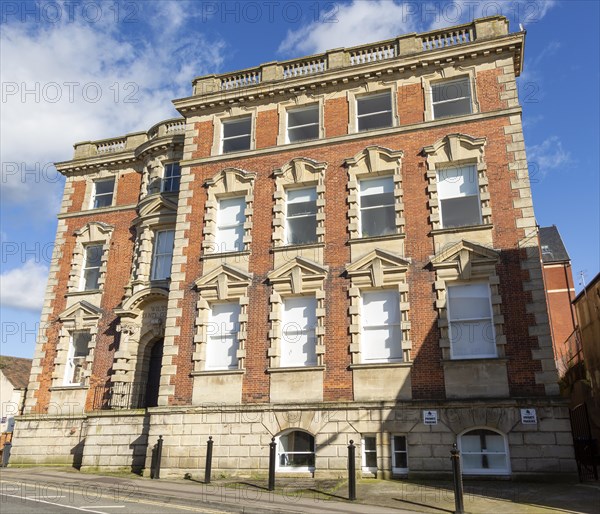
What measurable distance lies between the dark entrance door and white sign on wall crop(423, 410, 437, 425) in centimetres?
1110

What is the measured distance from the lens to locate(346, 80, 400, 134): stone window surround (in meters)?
18.3

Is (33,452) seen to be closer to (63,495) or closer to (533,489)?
(63,495)

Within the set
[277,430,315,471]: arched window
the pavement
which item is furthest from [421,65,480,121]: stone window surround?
the pavement

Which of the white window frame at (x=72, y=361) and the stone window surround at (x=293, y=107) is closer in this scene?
the stone window surround at (x=293, y=107)

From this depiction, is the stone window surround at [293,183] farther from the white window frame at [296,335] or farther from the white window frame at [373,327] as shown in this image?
the white window frame at [373,327]

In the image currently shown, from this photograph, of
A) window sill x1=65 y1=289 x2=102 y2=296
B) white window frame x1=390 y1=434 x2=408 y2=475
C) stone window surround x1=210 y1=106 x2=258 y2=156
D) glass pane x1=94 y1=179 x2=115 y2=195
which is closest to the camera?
white window frame x1=390 y1=434 x2=408 y2=475

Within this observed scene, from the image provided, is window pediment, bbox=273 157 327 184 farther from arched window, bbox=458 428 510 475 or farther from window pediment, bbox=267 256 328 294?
arched window, bbox=458 428 510 475

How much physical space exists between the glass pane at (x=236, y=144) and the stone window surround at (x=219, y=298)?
16.2 feet

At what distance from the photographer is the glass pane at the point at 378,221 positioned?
56.4 feet

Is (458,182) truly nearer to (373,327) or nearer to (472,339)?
(472,339)

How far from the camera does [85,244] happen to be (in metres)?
23.8

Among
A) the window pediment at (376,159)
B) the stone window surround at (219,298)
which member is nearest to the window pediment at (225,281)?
the stone window surround at (219,298)

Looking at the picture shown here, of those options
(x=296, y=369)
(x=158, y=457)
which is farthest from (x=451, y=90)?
(x=158, y=457)

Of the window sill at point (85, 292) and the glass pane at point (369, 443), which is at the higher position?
the window sill at point (85, 292)
